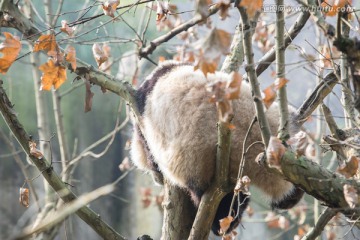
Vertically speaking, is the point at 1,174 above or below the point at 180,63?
below

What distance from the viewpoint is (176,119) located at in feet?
11.8

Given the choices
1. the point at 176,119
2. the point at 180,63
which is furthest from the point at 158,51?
the point at 176,119

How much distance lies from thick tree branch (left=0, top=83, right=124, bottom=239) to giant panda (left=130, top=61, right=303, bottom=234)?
23.9 inches

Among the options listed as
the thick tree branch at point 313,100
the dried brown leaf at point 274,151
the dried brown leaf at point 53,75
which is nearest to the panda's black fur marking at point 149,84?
the dried brown leaf at point 53,75

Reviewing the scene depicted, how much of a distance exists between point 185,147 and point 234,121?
1.16 ft

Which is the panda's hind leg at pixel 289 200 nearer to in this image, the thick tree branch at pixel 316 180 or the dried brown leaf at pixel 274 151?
the thick tree branch at pixel 316 180

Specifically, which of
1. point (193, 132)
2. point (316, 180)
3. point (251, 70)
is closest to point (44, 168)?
point (193, 132)

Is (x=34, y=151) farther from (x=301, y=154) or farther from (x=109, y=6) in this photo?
(x=301, y=154)

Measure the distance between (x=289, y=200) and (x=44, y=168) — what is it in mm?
1684

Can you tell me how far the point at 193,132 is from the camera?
3.54 metres

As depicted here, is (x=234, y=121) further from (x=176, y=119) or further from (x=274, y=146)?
(x=274, y=146)

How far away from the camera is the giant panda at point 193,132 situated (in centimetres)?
352

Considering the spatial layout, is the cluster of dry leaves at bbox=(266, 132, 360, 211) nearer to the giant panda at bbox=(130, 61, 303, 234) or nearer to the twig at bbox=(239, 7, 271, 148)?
the twig at bbox=(239, 7, 271, 148)

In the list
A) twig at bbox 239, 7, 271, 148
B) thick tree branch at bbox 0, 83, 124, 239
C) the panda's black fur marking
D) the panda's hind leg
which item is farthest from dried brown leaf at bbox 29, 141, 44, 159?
the panda's hind leg
